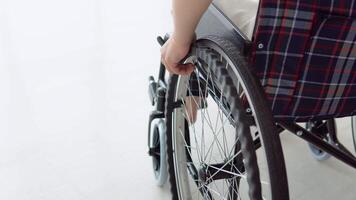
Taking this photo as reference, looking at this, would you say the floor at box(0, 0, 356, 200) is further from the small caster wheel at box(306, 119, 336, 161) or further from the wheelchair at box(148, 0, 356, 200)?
the wheelchair at box(148, 0, 356, 200)

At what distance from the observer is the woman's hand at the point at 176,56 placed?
0.88m

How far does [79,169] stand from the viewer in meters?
1.49

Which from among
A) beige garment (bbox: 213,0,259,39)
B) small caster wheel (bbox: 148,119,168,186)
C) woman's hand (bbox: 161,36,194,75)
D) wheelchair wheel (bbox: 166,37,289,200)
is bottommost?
small caster wheel (bbox: 148,119,168,186)

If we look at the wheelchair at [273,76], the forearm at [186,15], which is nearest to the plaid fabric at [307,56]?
the wheelchair at [273,76]

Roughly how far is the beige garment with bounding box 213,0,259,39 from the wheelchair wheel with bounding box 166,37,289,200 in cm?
9

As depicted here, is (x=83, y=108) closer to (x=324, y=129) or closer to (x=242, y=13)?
(x=324, y=129)

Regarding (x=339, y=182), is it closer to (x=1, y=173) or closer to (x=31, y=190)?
(x=31, y=190)

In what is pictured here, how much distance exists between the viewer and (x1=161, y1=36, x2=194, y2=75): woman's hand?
88cm

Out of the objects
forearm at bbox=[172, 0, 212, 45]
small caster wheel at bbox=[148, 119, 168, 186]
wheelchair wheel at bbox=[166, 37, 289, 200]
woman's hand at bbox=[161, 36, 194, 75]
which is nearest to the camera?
wheelchair wheel at bbox=[166, 37, 289, 200]

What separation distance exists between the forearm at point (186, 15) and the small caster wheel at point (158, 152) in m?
0.52

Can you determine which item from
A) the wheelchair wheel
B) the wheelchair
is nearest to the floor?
the wheelchair wheel

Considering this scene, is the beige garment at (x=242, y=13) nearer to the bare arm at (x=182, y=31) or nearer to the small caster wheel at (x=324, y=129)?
the bare arm at (x=182, y=31)

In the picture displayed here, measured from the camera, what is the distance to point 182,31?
83cm

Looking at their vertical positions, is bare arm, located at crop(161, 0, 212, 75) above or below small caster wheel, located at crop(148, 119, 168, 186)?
above
